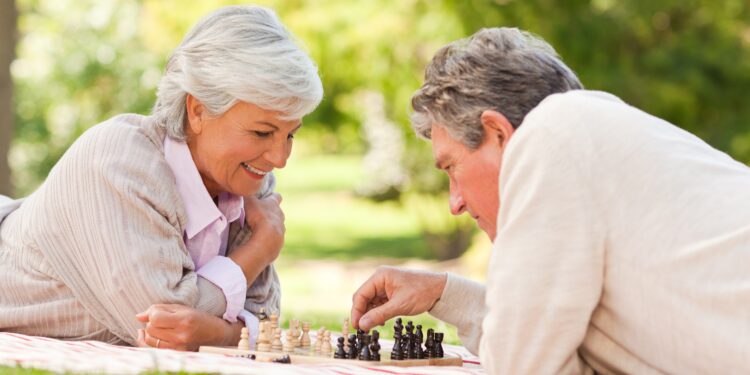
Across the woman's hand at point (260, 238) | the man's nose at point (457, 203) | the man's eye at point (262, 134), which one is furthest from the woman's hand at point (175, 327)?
the man's nose at point (457, 203)

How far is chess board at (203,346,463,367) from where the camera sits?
4.57 metres

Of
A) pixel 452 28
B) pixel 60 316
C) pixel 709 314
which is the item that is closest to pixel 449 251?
pixel 452 28

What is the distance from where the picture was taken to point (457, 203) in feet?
13.5

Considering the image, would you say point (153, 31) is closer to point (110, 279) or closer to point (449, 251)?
point (449, 251)

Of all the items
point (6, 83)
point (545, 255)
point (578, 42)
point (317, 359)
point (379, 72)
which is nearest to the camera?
point (545, 255)

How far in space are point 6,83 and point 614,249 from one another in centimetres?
1089

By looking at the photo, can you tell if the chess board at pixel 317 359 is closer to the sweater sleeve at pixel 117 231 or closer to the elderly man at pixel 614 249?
the sweater sleeve at pixel 117 231

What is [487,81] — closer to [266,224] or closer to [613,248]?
[613,248]

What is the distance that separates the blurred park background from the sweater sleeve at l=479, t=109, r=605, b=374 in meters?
6.75

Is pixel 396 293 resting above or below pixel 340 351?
above

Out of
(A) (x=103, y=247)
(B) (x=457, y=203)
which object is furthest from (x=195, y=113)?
(B) (x=457, y=203)

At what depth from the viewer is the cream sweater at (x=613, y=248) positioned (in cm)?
348

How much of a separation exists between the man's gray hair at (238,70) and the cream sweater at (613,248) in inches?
68.1

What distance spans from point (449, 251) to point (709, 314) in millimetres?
19820
